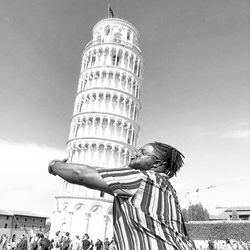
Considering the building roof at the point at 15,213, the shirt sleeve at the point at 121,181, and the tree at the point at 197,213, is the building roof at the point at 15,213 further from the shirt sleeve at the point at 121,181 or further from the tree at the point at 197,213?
the shirt sleeve at the point at 121,181

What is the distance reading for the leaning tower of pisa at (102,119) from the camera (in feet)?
153

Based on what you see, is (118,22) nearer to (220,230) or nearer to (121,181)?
(220,230)

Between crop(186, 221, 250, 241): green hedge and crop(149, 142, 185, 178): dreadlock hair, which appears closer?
crop(149, 142, 185, 178): dreadlock hair

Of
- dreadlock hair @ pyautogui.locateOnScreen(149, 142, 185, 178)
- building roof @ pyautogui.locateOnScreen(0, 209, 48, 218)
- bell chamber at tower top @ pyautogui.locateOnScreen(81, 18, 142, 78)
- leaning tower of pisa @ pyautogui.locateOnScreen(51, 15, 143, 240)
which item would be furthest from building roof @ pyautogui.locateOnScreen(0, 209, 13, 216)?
dreadlock hair @ pyautogui.locateOnScreen(149, 142, 185, 178)

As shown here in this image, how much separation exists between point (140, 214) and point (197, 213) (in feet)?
297

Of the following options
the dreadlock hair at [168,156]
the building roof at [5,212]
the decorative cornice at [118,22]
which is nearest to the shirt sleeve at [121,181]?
the dreadlock hair at [168,156]

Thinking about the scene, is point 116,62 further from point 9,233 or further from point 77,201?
point 9,233

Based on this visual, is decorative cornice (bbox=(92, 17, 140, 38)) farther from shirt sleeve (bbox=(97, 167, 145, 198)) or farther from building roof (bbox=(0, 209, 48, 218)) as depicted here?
shirt sleeve (bbox=(97, 167, 145, 198))

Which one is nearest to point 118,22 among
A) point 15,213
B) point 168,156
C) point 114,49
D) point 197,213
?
point 114,49

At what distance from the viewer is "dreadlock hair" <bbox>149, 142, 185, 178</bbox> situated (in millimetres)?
2650

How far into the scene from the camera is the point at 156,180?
90.7 inches

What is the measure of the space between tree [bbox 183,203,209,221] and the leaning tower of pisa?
1632 inches

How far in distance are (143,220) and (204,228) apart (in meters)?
51.4

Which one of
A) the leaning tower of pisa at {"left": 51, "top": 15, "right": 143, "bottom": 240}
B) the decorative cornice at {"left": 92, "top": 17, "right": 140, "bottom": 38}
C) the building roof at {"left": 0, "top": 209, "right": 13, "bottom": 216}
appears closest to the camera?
the leaning tower of pisa at {"left": 51, "top": 15, "right": 143, "bottom": 240}
